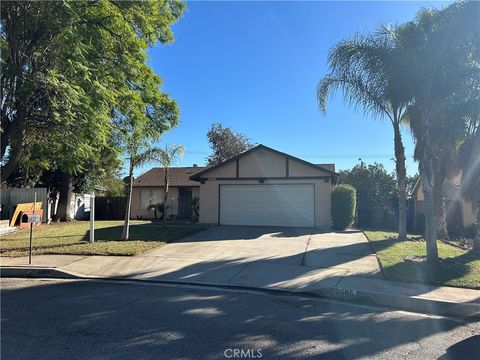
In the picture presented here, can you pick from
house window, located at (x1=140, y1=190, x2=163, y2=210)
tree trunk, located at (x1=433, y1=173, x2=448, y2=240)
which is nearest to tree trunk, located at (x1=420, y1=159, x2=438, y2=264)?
tree trunk, located at (x1=433, y1=173, x2=448, y2=240)

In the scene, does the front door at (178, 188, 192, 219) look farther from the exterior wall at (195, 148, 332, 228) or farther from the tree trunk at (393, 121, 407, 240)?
the tree trunk at (393, 121, 407, 240)

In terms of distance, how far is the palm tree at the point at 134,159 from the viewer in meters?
15.2

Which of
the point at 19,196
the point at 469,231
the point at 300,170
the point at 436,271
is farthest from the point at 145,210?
the point at 436,271

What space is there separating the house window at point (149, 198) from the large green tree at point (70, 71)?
50.4 ft

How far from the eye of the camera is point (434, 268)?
980 cm

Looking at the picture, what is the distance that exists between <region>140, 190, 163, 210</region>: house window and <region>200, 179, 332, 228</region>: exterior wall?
30.0 feet

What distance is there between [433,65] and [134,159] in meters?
10.4

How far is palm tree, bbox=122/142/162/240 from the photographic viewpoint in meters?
15.2

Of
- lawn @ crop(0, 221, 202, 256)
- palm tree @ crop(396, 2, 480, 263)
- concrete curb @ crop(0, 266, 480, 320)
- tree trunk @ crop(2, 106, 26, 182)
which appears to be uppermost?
palm tree @ crop(396, 2, 480, 263)

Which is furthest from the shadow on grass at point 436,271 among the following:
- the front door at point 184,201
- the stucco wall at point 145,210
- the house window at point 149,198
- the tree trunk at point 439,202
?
the house window at point 149,198

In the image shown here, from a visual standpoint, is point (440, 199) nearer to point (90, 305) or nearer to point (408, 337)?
point (408, 337)

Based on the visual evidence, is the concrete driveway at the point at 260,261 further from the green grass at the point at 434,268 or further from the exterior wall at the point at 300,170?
the exterior wall at the point at 300,170

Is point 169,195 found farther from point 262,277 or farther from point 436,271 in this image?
point 436,271

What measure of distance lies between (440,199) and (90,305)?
1588 centimetres
